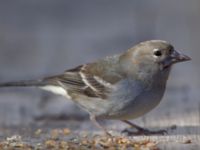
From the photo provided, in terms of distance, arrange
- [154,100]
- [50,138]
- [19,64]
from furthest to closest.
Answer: [19,64] < [154,100] < [50,138]

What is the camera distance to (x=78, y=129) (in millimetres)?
6434

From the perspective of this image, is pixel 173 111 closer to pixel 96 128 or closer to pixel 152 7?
pixel 96 128

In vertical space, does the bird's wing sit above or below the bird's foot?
above

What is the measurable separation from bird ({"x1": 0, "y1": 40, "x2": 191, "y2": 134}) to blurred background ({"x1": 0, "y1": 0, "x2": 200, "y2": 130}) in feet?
0.98

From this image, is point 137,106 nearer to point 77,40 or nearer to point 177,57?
point 177,57

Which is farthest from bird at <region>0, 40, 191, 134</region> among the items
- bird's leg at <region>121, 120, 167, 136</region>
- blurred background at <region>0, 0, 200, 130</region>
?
blurred background at <region>0, 0, 200, 130</region>

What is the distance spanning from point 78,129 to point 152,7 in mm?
6480

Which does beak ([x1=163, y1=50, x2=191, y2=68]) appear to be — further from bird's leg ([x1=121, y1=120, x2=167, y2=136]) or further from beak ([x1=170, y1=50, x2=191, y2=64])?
bird's leg ([x1=121, y1=120, x2=167, y2=136])

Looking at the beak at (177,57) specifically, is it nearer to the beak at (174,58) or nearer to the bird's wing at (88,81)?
the beak at (174,58)

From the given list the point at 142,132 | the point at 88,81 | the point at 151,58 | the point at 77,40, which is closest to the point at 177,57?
the point at 151,58

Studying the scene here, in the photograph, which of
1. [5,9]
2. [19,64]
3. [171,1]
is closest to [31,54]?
[19,64]

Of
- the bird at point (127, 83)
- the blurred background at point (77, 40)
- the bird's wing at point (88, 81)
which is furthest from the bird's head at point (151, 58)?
the blurred background at point (77, 40)

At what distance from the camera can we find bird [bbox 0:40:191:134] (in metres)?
6.39

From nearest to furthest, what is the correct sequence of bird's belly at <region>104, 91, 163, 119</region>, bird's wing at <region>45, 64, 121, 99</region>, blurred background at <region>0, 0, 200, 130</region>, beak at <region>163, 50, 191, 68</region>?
1. bird's belly at <region>104, 91, 163, 119</region>
2. beak at <region>163, 50, 191, 68</region>
3. bird's wing at <region>45, 64, 121, 99</region>
4. blurred background at <region>0, 0, 200, 130</region>
